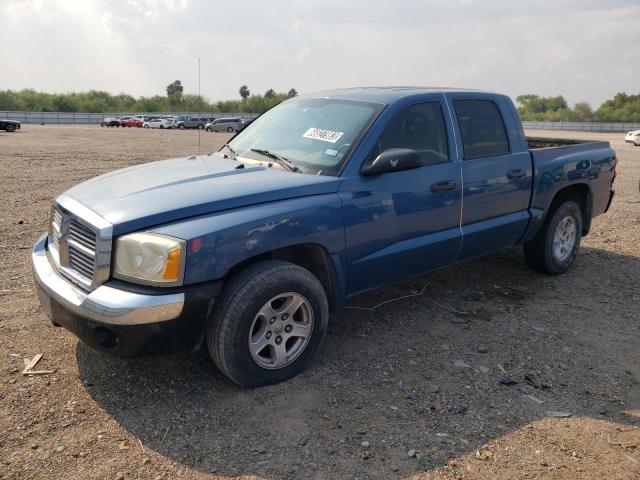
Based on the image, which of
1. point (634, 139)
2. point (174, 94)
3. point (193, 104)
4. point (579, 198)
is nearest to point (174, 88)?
point (174, 94)

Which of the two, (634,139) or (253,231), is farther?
(634,139)

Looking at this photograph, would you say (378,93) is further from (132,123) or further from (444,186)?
(132,123)

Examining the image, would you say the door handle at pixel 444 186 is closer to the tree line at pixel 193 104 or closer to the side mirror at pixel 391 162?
the side mirror at pixel 391 162

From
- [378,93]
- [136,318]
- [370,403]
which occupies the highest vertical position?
[378,93]

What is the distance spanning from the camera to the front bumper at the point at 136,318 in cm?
296

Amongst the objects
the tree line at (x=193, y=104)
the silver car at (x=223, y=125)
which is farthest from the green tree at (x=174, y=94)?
the silver car at (x=223, y=125)

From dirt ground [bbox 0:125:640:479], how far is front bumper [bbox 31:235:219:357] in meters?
0.45

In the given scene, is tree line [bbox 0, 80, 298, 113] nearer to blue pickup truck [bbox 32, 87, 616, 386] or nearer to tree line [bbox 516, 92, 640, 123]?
tree line [bbox 516, 92, 640, 123]

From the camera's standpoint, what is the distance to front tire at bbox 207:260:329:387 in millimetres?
3223

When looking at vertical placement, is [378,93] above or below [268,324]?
above

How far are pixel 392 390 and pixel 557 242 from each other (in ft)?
10.4

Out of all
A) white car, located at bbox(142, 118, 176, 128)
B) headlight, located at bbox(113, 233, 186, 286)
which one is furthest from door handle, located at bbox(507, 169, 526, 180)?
white car, located at bbox(142, 118, 176, 128)

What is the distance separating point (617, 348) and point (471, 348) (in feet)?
3.67

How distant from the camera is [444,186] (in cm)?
431
